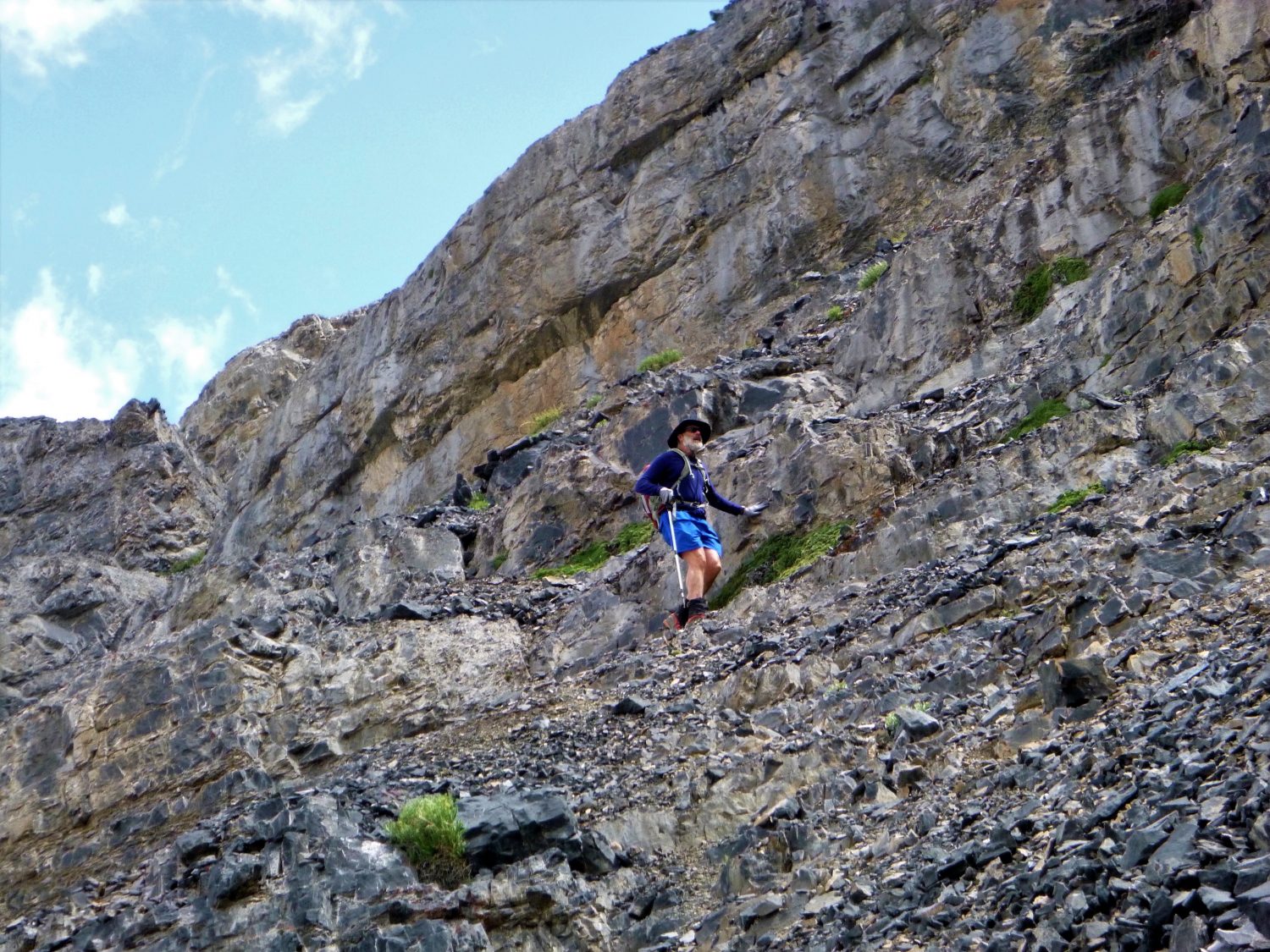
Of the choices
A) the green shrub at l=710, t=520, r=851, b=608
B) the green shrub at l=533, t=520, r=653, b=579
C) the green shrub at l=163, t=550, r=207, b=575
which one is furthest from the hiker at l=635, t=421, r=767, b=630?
the green shrub at l=163, t=550, r=207, b=575

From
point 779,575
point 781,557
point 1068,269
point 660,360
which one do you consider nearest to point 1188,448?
point 779,575

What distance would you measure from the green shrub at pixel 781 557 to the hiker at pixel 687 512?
0.23 m

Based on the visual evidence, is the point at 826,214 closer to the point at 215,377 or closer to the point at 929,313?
the point at 929,313

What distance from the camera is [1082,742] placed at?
8.06 metres

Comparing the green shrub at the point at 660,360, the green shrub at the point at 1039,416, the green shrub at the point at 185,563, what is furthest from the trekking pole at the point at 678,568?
the green shrub at the point at 185,563

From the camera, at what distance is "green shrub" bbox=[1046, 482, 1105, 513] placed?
1335cm

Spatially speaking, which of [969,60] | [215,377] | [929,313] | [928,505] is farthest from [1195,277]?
[215,377]

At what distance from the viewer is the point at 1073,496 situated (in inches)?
536

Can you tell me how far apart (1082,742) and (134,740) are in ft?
38.0

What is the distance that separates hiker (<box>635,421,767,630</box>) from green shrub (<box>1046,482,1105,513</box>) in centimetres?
345

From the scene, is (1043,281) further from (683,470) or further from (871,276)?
(683,470)

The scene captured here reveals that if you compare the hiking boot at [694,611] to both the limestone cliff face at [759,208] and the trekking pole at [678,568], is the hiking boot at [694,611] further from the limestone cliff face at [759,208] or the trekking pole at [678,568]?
the limestone cliff face at [759,208]

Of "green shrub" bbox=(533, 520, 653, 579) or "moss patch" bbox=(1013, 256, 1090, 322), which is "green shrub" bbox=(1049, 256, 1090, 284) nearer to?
"moss patch" bbox=(1013, 256, 1090, 322)

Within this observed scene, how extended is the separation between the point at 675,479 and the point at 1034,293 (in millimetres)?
6637
